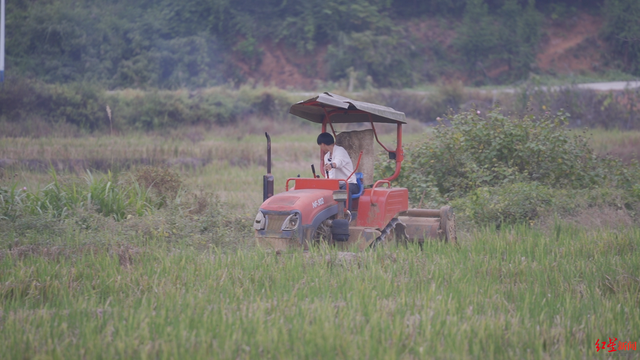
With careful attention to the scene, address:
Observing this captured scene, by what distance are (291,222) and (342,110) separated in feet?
6.26

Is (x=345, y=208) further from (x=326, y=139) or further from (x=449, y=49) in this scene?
(x=449, y=49)

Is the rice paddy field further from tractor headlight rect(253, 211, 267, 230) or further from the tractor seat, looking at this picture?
the tractor seat

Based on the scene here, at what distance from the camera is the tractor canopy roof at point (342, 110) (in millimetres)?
6943

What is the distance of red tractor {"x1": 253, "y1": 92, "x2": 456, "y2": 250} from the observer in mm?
6418

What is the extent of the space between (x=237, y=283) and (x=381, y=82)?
34.6 metres

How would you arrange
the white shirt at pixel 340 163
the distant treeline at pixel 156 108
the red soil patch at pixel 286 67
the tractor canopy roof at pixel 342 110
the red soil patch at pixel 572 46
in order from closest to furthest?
the tractor canopy roof at pixel 342 110
the white shirt at pixel 340 163
the distant treeline at pixel 156 108
the red soil patch at pixel 286 67
the red soil patch at pixel 572 46

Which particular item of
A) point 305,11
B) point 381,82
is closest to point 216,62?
point 305,11

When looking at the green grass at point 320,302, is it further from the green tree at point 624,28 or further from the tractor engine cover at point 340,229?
the green tree at point 624,28

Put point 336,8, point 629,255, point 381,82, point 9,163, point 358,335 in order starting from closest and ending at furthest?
point 358,335 → point 629,255 → point 9,163 → point 381,82 → point 336,8

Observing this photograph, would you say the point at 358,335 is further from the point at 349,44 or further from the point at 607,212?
the point at 349,44

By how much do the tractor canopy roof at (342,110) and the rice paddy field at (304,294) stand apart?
1637mm

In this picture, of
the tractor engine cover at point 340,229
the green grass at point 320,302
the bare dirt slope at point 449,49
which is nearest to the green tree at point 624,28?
the bare dirt slope at point 449,49

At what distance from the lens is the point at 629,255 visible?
6.71 meters

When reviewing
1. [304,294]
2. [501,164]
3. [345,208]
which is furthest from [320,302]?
[501,164]
